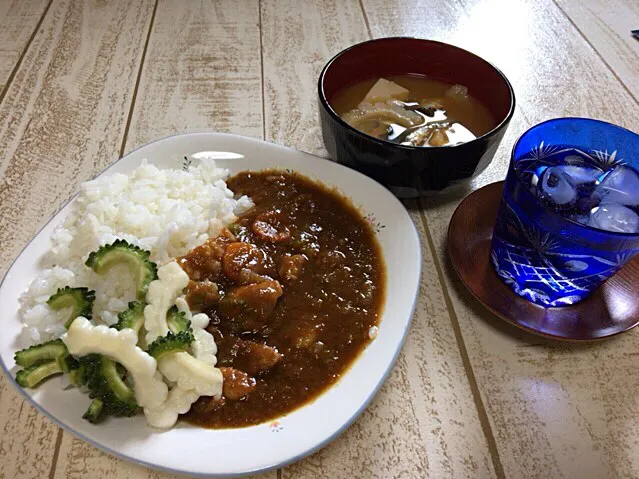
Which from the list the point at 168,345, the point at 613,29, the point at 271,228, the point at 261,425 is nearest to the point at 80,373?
the point at 168,345

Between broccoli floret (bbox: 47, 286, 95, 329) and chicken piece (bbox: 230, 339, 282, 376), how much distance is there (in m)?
0.37

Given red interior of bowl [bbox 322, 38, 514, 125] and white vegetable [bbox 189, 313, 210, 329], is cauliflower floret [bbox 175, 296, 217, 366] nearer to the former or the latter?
white vegetable [bbox 189, 313, 210, 329]

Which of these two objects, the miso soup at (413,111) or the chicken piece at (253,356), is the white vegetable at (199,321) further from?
the miso soup at (413,111)

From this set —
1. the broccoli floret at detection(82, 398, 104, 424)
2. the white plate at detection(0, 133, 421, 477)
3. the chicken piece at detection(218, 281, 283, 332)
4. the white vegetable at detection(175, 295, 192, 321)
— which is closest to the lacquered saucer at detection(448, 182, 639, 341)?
the white plate at detection(0, 133, 421, 477)

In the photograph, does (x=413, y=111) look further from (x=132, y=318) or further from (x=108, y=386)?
(x=108, y=386)

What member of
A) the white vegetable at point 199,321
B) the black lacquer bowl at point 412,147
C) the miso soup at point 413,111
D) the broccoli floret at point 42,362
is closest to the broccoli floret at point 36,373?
the broccoli floret at point 42,362

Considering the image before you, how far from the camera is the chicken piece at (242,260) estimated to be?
1595 mm

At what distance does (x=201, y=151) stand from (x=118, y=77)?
90cm

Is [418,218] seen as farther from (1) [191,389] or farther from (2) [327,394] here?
(1) [191,389]

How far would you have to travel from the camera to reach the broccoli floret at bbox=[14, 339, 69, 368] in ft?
4.21

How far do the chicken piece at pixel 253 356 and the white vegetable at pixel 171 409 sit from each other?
157 mm

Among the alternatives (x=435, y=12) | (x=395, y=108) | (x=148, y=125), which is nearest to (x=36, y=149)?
(x=148, y=125)

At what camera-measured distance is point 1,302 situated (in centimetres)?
145

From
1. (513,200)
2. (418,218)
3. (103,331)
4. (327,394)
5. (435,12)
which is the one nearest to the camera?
(103,331)
